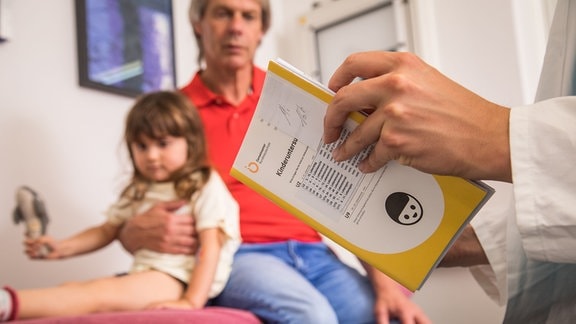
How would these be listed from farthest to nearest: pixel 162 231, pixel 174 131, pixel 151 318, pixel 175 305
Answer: pixel 174 131, pixel 162 231, pixel 175 305, pixel 151 318

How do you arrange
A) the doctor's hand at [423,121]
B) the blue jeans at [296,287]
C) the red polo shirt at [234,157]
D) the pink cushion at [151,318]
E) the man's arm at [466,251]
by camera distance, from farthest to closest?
the red polo shirt at [234,157] < the blue jeans at [296,287] < the man's arm at [466,251] < the pink cushion at [151,318] < the doctor's hand at [423,121]

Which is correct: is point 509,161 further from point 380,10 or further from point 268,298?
point 380,10

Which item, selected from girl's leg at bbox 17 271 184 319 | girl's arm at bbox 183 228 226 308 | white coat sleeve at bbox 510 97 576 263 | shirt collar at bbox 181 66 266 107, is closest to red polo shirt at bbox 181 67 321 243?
shirt collar at bbox 181 66 266 107

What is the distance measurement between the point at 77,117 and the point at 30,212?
30 centimetres

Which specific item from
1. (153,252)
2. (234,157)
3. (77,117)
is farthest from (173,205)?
(77,117)

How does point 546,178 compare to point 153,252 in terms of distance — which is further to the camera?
point 153,252

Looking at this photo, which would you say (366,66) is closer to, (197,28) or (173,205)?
(173,205)

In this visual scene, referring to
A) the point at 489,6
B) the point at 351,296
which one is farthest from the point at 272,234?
the point at 489,6

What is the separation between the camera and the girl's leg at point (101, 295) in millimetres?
739

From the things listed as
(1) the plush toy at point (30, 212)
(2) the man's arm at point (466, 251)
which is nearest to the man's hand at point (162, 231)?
(1) the plush toy at point (30, 212)

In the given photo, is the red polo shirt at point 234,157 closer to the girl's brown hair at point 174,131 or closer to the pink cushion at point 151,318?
the girl's brown hair at point 174,131

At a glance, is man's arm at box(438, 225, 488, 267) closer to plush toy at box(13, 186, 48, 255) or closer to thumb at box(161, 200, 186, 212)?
thumb at box(161, 200, 186, 212)

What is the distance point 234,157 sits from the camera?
1.14 m

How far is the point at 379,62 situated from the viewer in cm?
43
